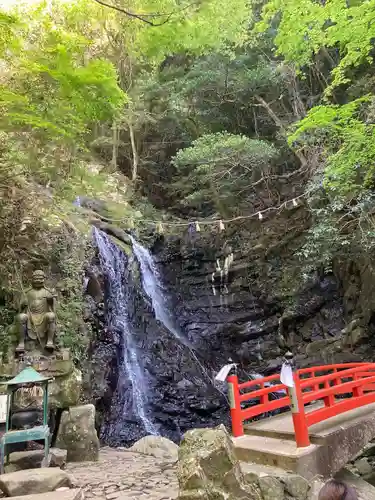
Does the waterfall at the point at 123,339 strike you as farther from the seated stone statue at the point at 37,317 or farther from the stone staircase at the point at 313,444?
the stone staircase at the point at 313,444

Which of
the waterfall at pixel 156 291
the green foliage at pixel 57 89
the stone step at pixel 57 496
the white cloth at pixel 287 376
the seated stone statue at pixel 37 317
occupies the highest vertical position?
the green foliage at pixel 57 89

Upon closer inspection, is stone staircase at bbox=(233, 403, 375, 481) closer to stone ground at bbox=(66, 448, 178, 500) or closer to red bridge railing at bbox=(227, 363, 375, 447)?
red bridge railing at bbox=(227, 363, 375, 447)

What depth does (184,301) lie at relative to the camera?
15797mm

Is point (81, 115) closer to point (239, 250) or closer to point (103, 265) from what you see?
point (103, 265)

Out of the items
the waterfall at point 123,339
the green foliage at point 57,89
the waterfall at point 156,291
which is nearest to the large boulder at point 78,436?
the waterfall at point 123,339

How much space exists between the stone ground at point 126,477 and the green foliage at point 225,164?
392 inches

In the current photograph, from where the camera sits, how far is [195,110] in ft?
58.7

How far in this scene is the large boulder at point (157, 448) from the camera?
651cm

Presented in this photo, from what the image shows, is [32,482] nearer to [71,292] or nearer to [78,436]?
[78,436]

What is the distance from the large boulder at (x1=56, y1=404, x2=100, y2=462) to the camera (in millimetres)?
6297

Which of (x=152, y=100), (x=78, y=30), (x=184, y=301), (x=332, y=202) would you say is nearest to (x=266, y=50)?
(x=152, y=100)

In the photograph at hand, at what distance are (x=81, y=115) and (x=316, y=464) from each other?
7356mm

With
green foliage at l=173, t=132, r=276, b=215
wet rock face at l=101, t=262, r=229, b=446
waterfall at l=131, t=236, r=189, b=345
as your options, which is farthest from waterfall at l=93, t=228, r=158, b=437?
green foliage at l=173, t=132, r=276, b=215

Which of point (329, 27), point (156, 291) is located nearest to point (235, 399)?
point (329, 27)
